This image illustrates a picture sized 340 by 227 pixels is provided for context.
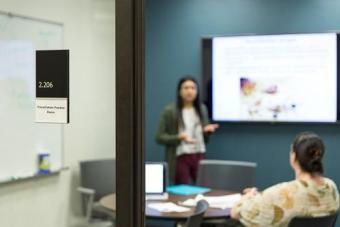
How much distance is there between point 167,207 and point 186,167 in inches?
61.1

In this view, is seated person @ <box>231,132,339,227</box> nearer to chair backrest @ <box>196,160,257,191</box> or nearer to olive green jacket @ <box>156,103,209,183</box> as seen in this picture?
chair backrest @ <box>196,160,257,191</box>

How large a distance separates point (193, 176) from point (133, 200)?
3.47m

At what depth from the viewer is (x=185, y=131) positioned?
4.67 metres

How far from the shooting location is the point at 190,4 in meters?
5.14

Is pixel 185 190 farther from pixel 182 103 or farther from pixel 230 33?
pixel 230 33

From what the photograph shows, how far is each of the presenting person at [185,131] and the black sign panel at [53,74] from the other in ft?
10.3

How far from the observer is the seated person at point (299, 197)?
9.02 ft

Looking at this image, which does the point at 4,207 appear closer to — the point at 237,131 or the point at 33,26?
the point at 33,26

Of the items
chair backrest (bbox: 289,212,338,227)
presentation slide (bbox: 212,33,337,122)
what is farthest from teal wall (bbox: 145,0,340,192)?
chair backrest (bbox: 289,212,338,227)

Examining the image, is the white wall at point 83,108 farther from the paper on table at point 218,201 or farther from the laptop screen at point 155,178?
the paper on table at point 218,201

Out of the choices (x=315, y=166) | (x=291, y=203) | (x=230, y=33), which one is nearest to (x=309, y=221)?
(x=291, y=203)

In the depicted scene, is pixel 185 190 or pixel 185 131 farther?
pixel 185 131

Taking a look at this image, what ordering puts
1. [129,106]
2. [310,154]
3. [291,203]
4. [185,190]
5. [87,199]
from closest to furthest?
1. [129,106]
2. [291,203]
3. [310,154]
4. [185,190]
5. [87,199]

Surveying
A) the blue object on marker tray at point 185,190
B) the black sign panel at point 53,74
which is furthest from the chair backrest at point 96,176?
the black sign panel at point 53,74
